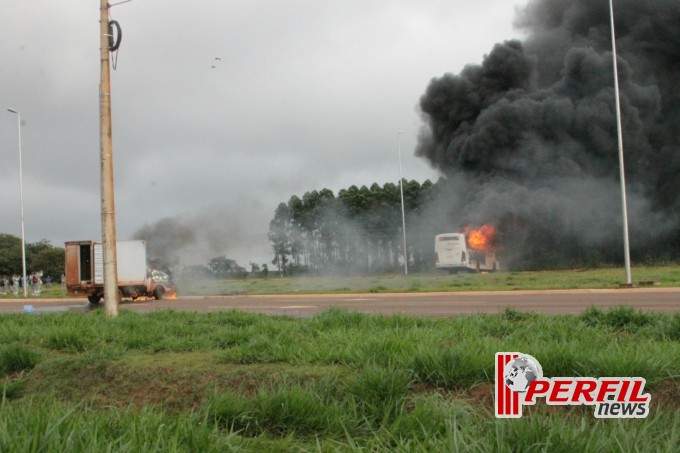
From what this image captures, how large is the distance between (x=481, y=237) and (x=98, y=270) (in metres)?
22.7

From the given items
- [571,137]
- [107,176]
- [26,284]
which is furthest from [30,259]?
[107,176]

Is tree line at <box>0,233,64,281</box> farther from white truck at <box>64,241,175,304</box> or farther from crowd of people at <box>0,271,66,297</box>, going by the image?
white truck at <box>64,241,175,304</box>

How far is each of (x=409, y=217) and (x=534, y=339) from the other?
48.1 m

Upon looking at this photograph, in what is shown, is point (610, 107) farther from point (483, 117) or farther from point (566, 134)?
point (483, 117)

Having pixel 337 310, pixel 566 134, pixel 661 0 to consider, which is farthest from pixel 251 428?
pixel 661 0

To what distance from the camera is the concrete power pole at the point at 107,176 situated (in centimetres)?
1127

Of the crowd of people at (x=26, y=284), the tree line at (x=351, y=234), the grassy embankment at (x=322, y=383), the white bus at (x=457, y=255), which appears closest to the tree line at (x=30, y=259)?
the crowd of people at (x=26, y=284)

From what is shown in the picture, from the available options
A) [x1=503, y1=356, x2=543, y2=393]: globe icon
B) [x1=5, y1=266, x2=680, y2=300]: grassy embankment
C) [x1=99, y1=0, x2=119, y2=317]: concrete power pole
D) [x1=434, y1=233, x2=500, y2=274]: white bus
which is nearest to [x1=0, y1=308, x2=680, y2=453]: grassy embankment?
[x1=503, y1=356, x2=543, y2=393]: globe icon

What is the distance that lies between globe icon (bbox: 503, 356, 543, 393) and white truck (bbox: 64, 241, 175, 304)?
1022 inches

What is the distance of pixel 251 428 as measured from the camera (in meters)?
4.35

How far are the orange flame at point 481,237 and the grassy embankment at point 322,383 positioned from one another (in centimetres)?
3213

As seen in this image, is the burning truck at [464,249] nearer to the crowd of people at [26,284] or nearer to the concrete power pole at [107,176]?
the crowd of people at [26,284]

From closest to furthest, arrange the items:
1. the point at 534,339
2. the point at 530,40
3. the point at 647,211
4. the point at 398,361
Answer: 1. the point at 398,361
2. the point at 534,339
3. the point at 647,211
4. the point at 530,40

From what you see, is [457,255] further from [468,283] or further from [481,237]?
[468,283]
